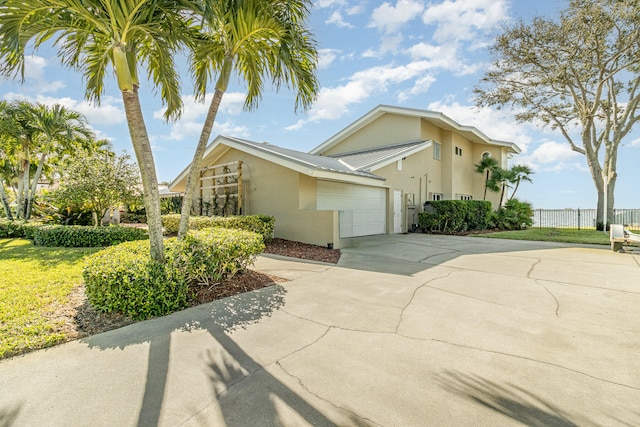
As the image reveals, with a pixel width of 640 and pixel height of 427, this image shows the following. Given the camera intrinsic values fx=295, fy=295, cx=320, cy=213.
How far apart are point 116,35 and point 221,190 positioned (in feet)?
31.7

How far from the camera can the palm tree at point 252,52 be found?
17.9 ft

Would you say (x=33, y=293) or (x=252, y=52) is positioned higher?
(x=252, y=52)

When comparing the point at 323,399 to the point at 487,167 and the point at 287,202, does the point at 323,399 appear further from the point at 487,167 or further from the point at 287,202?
the point at 487,167

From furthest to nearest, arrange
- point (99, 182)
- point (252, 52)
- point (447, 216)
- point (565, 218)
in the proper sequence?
point (565, 218)
point (447, 216)
point (99, 182)
point (252, 52)

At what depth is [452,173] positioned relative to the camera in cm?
1953

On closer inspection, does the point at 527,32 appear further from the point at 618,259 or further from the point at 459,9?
the point at 618,259

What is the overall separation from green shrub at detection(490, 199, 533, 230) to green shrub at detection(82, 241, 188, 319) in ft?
63.6

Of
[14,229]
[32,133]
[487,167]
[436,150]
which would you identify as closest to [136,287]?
[14,229]

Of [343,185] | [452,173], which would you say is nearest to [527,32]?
[452,173]

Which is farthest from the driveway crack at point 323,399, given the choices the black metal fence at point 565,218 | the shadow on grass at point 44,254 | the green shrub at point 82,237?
the black metal fence at point 565,218

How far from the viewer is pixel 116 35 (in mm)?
4797

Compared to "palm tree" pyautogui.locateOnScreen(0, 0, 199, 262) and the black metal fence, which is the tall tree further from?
"palm tree" pyautogui.locateOnScreen(0, 0, 199, 262)

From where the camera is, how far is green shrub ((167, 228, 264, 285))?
4.81 metres

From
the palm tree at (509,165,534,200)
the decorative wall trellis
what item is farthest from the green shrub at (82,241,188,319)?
the palm tree at (509,165,534,200)
